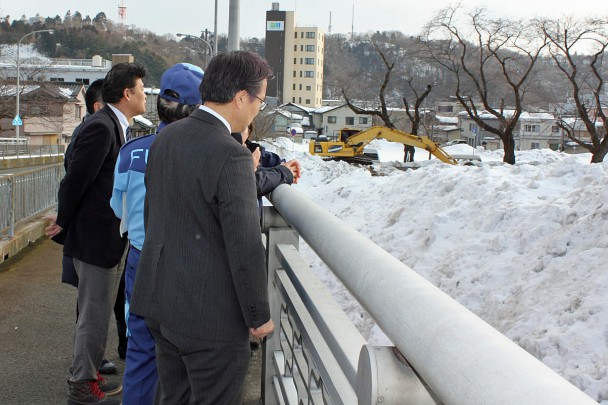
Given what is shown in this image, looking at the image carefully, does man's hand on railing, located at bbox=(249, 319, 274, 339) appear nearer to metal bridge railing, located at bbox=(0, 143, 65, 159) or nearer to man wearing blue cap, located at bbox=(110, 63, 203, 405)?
man wearing blue cap, located at bbox=(110, 63, 203, 405)

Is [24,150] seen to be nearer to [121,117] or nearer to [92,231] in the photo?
[121,117]

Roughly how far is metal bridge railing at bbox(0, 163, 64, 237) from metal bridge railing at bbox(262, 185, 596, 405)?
22.6 feet

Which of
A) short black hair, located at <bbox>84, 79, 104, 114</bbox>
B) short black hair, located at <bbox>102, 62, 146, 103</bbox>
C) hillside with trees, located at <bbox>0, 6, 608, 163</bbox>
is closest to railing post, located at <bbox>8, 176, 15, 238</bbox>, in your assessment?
short black hair, located at <bbox>84, 79, 104, 114</bbox>

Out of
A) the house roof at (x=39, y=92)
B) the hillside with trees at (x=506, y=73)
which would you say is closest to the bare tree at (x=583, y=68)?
the hillside with trees at (x=506, y=73)

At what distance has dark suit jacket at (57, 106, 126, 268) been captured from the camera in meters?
3.78

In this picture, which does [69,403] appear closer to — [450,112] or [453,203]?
[453,203]

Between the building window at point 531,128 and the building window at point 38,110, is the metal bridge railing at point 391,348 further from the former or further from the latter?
the building window at point 531,128

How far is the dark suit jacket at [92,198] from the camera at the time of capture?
378 centimetres

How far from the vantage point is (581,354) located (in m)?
4.32

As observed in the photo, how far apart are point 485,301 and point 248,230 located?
14.2 feet

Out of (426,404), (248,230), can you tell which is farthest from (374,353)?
(248,230)

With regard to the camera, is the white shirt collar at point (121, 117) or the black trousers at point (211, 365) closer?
the black trousers at point (211, 365)

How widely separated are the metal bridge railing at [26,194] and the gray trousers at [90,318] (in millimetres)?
5054

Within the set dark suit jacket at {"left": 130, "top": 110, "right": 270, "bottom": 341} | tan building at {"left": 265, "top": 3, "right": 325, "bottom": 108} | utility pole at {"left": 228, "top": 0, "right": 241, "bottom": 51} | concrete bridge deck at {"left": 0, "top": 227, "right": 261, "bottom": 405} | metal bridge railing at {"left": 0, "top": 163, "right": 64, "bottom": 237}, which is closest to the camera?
dark suit jacket at {"left": 130, "top": 110, "right": 270, "bottom": 341}
